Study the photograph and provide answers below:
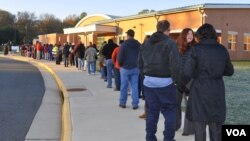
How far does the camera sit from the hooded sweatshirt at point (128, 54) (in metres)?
9.71

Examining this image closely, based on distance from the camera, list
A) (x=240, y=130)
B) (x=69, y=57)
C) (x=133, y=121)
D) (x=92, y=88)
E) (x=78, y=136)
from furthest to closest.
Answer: (x=69, y=57) < (x=92, y=88) < (x=133, y=121) < (x=78, y=136) < (x=240, y=130)

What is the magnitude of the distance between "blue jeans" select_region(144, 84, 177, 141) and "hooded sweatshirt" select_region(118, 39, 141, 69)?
3.32m

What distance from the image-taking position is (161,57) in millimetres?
6266

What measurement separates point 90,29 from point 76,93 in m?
36.5

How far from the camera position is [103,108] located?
10352 mm

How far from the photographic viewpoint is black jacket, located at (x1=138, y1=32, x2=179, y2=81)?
6.14 meters

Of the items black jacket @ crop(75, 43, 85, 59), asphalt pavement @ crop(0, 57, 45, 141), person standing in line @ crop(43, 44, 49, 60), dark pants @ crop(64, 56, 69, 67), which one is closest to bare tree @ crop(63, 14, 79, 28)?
person standing in line @ crop(43, 44, 49, 60)

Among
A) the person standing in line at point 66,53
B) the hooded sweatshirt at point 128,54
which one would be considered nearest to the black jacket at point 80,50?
the person standing in line at point 66,53

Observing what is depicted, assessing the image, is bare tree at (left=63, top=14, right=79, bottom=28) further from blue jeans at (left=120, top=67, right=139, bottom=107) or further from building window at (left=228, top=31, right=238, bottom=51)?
blue jeans at (left=120, top=67, right=139, bottom=107)

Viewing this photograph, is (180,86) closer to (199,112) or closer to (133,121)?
(199,112)

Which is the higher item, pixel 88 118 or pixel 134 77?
pixel 134 77

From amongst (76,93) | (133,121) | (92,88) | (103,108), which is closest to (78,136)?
(133,121)

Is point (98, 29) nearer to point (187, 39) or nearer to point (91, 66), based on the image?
point (91, 66)

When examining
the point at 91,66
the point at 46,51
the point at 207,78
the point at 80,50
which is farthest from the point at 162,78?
the point at 46,51
